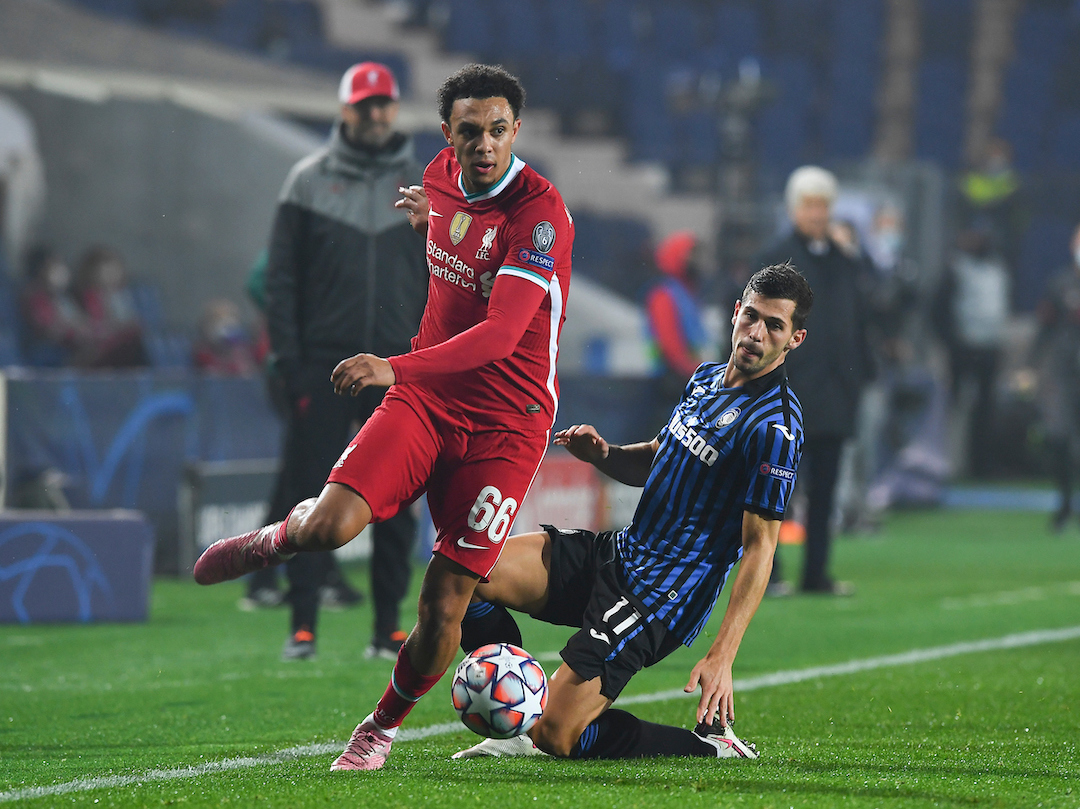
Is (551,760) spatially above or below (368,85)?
below

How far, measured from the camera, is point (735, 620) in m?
4.32

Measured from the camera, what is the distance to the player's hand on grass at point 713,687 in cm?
419

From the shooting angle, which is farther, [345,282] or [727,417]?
[345,282]

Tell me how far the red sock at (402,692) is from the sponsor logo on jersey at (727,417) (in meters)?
1.12

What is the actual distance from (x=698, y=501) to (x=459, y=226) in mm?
1107

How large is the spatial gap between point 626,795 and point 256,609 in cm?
495

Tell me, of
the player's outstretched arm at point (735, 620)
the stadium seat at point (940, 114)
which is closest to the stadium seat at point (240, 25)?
the stadium seat at point (940, 114)

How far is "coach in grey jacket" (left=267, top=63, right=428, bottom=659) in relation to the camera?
6582 millimetres

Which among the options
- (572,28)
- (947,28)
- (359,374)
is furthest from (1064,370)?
(947,28)

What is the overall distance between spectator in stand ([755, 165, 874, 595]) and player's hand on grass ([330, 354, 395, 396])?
16.2 ft

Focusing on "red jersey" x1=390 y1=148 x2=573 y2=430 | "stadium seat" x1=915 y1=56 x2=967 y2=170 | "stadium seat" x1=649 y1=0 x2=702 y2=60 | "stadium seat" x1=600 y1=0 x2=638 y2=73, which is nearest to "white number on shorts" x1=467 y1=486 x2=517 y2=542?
"red jersey" x1=390 y1=148 x2=573 y2=430

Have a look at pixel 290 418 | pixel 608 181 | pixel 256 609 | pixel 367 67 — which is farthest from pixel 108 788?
pixel 608 181

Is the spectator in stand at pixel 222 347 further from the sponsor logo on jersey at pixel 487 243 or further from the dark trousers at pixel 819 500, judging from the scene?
the sponsor logo on jersey at pixel 487 243

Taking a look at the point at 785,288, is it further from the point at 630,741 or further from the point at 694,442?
the point at 630,741
